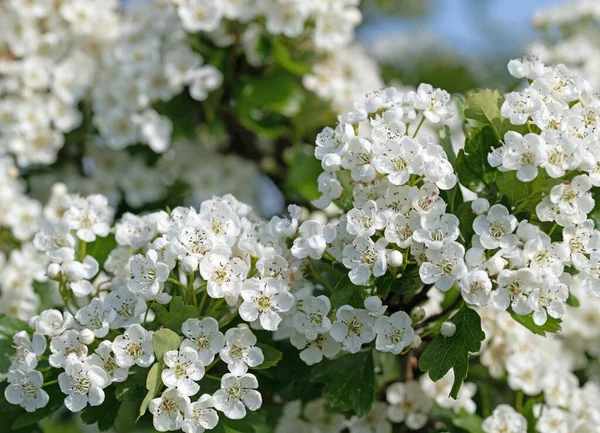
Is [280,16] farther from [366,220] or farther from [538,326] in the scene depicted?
[538,326]

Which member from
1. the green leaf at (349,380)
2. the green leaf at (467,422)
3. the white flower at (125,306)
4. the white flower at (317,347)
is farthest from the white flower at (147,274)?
the green leaf at (467,422)

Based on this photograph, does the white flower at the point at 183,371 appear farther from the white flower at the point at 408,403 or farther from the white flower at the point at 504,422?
the white flower at the point at 504,422

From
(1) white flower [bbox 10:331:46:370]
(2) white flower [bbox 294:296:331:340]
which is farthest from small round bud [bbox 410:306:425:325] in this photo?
(1) white flower [bbox 10:331:46:370]

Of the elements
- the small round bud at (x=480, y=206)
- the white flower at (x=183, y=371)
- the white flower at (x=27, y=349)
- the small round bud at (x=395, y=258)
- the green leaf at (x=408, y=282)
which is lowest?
the white flower at (x=27, y=349)

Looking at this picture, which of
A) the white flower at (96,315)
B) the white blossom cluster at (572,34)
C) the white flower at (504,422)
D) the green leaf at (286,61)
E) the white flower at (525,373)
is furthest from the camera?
the white blossom cluster at (572,34)

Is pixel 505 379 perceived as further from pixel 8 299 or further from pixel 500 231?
pixel 8 299

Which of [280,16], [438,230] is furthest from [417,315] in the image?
[280,16]
